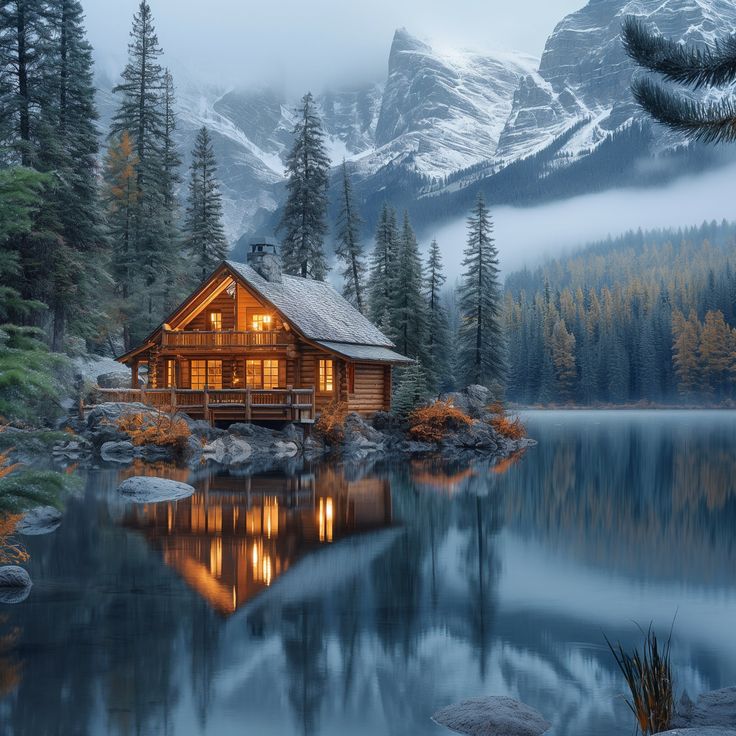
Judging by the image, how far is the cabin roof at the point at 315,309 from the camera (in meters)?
→ 40.8

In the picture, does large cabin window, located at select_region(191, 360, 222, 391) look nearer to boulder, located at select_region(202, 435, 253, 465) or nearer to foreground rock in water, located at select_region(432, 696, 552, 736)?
boulder, located at select_region(202, 435, 253, 465)

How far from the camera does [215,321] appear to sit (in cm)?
4306

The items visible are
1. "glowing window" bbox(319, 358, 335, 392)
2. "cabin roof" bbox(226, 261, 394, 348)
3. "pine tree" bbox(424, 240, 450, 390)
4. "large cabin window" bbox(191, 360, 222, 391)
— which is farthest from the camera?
"pine tree" bbox(424, 240, 450, 390)

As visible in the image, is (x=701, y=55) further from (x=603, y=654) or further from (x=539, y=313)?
(x=539, y=313)

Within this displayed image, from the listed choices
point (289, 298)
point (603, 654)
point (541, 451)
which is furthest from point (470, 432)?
point (603, 654)

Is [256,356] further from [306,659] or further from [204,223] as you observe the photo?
[306,659]

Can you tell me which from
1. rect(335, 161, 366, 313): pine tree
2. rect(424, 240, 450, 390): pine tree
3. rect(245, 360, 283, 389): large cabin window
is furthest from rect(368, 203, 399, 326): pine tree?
rect(245, 360, 283, 389): large cabin window

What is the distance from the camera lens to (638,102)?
8.66 m

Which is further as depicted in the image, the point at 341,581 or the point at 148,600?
the point at 341,581

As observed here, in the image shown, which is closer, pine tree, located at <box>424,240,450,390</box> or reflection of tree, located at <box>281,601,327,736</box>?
reflection of tree, located at <box>281,601,327,736</box>

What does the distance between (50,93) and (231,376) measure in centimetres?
1492

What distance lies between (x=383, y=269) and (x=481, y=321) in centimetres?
785

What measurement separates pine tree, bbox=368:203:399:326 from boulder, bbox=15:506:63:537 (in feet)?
120

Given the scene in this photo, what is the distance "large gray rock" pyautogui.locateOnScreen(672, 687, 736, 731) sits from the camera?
816cm
